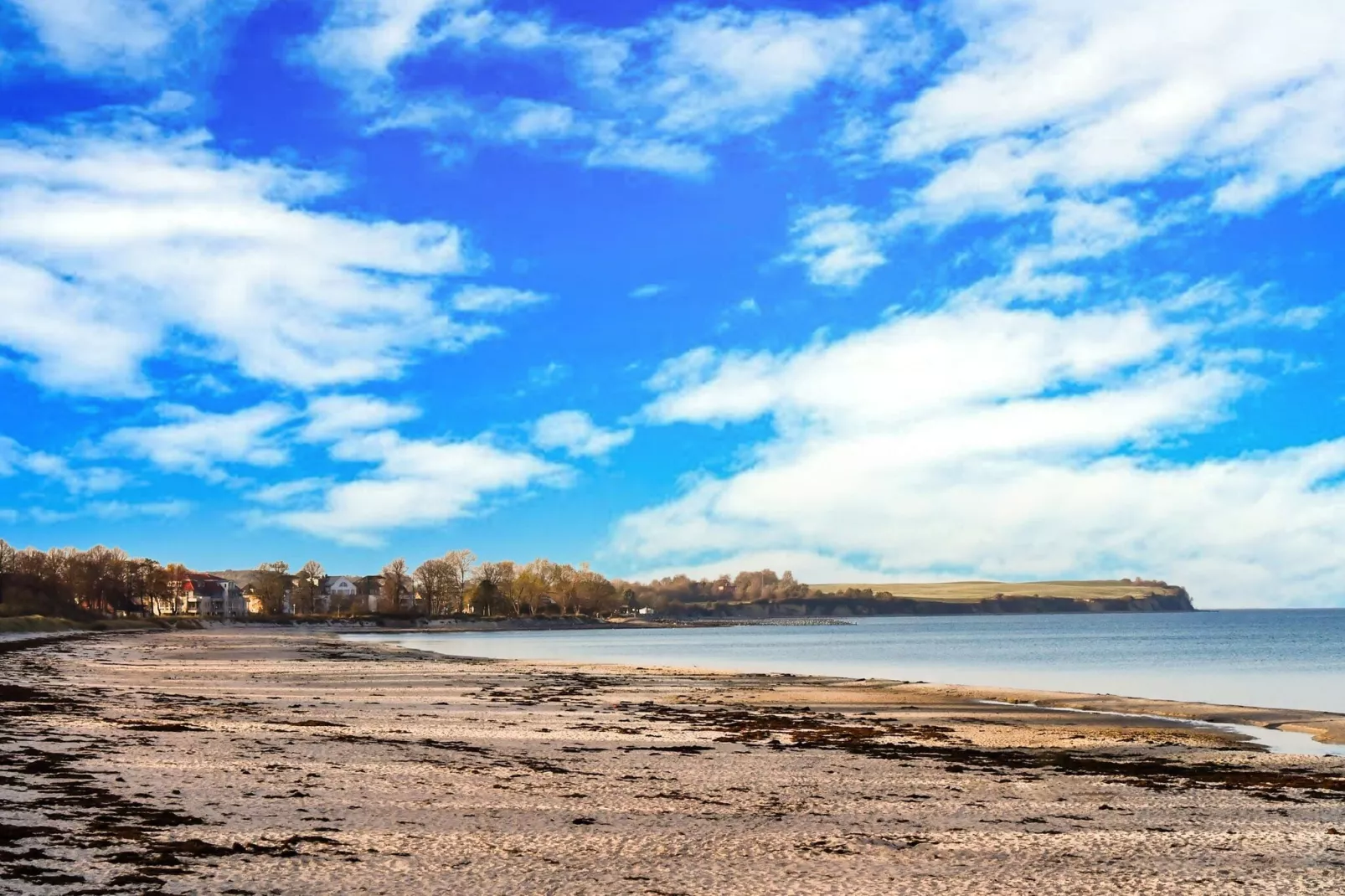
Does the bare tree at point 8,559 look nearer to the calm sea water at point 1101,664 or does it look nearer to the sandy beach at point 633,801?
the calm sea water at point 1101,664

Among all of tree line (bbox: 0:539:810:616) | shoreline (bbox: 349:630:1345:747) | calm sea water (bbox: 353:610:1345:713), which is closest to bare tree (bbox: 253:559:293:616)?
tree line (bbox: 0:539:810:616)

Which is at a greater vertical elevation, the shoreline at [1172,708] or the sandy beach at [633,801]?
the sandy beach at [633,801]

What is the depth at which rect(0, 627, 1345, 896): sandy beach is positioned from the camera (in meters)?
11.0

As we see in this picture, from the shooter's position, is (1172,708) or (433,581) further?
(433,581)

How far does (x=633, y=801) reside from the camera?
15406mm

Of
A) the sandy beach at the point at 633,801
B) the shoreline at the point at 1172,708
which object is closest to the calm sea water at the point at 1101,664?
the shoreline at the point at 1172,708

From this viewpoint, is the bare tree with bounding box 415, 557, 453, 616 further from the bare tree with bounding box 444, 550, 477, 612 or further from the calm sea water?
the calm sea water

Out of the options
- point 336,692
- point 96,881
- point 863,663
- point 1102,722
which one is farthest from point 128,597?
point 96,881

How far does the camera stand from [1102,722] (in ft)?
97.1

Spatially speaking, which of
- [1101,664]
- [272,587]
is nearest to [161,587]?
[272,587]

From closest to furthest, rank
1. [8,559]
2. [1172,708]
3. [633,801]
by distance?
[633,801] < [1172,708] < [8,559]

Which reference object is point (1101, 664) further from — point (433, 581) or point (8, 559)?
point (433, 581)

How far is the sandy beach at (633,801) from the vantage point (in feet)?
36.1

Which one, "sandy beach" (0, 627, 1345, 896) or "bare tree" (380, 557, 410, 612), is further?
"bare tree" (380, 557, 410, 612)
